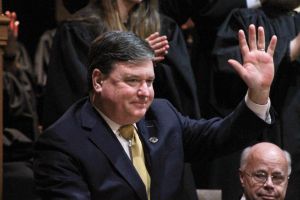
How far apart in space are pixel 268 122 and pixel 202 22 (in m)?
1.23

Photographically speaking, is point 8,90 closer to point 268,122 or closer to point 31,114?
point 31,114

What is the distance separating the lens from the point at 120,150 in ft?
8.52

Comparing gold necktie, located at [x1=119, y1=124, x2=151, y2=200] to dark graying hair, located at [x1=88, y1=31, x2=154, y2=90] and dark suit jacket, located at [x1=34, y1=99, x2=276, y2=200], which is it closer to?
dark suit jacket, located at [x1=34, y1=99, x2=276, y2=200]

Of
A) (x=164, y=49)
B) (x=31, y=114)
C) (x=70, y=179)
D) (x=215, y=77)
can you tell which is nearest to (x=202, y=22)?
(x=215, y=77)

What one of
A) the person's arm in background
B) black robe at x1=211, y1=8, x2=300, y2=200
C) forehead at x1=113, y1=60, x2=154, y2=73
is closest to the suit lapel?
forehead at x1=113, y1=60, x2=154, y2=73

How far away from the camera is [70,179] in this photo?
2479 mm

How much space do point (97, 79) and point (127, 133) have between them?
0.22 m

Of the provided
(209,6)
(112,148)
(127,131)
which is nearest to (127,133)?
(127,131)

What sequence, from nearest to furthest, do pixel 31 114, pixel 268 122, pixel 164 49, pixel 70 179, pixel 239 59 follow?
pixel 70 179 → pixel 268 122 → pixel 164 49 → pixel 239 59 → pixel 31 114

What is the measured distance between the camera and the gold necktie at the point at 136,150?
2.63 meters

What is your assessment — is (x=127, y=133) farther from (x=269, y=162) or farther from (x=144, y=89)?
(x=269, y=162)

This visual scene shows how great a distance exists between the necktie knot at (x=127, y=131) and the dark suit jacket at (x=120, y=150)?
0.04 metres

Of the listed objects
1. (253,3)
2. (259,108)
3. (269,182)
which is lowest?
(269,182)

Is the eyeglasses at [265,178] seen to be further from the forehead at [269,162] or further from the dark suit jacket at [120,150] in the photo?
the dark suit jacket at [120,150]
